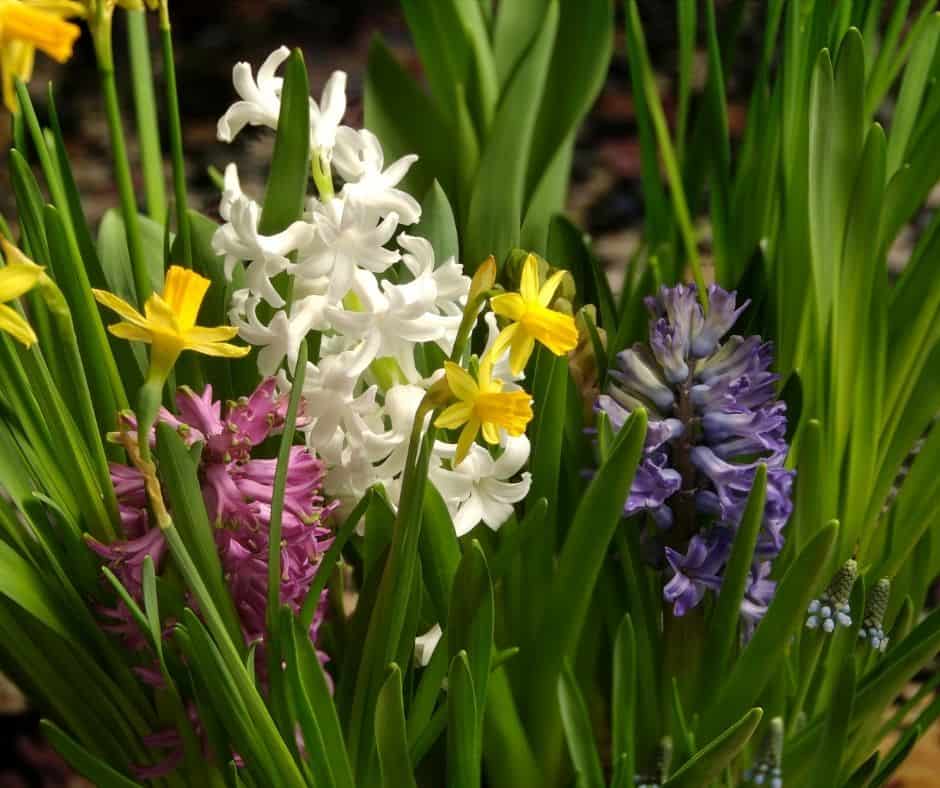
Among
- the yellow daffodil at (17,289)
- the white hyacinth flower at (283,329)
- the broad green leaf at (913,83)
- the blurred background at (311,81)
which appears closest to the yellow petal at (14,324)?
the yellow daffodil at (17,289)

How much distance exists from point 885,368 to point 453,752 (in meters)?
0.29

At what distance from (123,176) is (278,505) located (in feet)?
0.48

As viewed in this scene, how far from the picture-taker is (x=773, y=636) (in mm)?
442

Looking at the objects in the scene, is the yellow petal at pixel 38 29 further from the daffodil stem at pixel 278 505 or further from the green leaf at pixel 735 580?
the green leaf at pixel 735 580

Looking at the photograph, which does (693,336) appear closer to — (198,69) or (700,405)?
(700,405)

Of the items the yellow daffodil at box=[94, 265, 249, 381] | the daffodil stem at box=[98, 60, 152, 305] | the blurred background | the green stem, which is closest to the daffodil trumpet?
the yellow daffodil at box=[94, 265, 249, 381]

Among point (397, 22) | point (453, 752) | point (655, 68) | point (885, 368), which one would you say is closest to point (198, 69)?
point (397, 22)

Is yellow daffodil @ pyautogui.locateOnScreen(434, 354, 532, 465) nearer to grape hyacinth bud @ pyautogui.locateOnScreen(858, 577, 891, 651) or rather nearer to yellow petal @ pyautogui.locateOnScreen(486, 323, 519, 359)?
yellow petal @ pyautogui.locateOnScreen(486, 323, 519, 359)

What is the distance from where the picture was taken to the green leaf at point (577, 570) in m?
0.40

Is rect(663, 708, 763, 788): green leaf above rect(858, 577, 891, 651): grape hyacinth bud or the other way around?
the other way around

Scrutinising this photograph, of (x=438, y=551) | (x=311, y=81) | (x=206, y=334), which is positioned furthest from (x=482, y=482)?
(x=311, y=81)

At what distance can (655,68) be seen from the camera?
1.53 m

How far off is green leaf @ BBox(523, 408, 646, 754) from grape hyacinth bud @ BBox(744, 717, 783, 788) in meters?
0.09

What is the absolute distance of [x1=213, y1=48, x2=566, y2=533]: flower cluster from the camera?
396 mm
